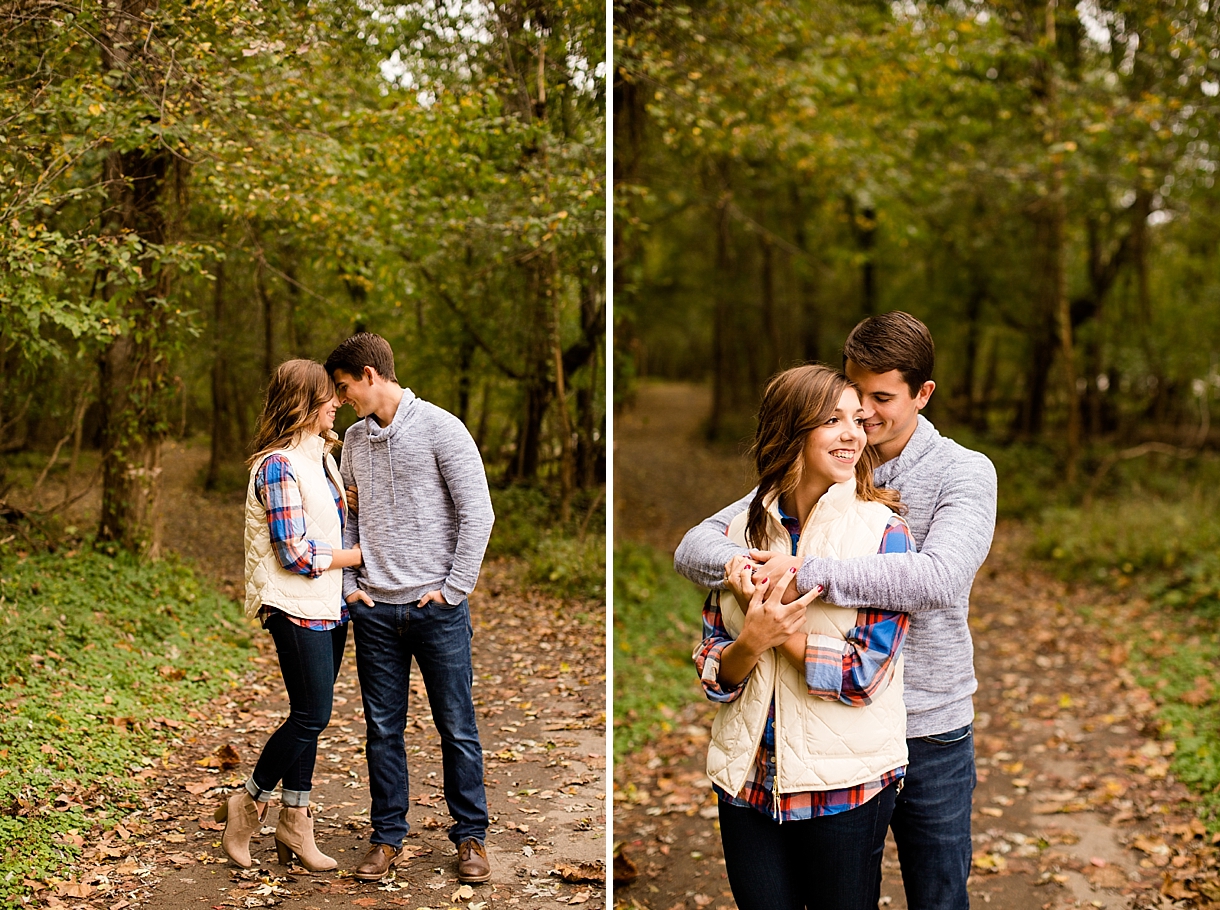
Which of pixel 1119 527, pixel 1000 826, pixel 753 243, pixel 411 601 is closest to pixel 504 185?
pixel 411 601

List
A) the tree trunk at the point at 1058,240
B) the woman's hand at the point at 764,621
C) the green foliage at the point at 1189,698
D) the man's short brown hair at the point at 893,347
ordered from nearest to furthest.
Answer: the woman's hand at the point at 764,621 → the man's short brown hair at the point at 893,347 → the green foliage at the point at 1189,698 → the tree trunk at the point at 1058,240

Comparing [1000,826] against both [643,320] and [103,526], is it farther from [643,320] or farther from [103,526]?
[643,320]

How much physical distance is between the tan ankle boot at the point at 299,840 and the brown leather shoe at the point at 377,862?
0.07 metres

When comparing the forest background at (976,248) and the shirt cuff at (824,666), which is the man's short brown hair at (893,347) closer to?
the forest background at (976,248)

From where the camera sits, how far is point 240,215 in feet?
8.43

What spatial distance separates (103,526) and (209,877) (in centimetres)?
93

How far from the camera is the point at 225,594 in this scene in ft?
8.45

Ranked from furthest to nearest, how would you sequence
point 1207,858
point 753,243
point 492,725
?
point 753,243
point 1207,858
point 492,725

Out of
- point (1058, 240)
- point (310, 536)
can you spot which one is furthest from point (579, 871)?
point (1058, 240)

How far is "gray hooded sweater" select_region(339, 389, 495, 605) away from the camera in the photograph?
103 inches

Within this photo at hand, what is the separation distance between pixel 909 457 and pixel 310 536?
58.7 inches

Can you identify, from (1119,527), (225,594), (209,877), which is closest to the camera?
(209,877)

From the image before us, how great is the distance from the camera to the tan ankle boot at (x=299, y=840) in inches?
99.0

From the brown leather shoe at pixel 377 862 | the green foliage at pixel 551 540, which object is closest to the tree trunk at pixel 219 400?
the green foliage at pixel 551 540
